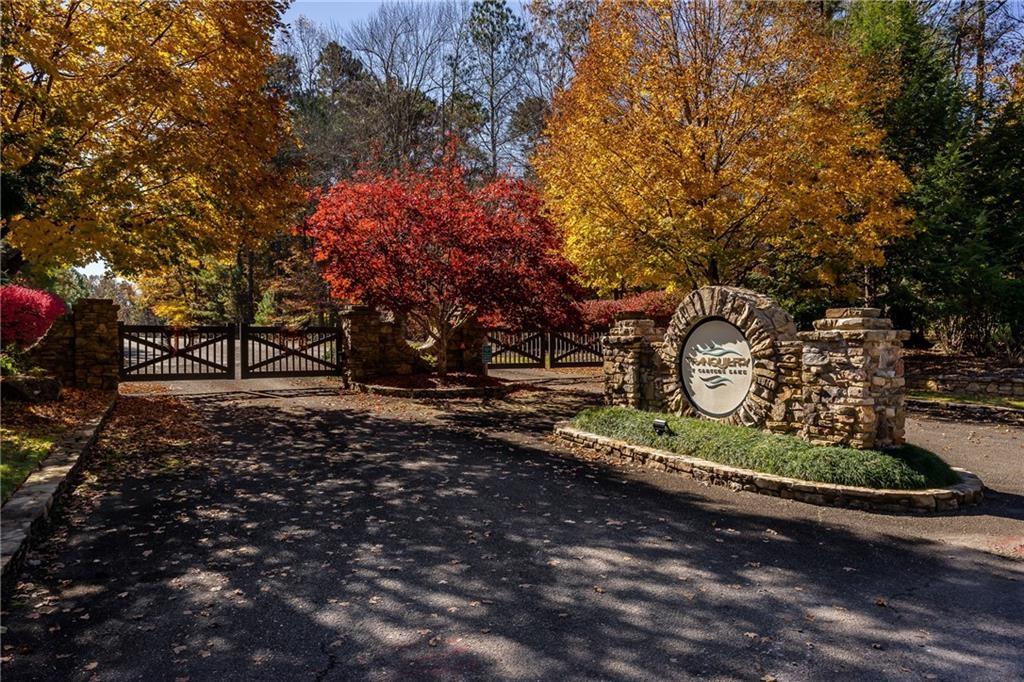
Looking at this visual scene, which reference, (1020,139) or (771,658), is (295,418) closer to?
(771,658)

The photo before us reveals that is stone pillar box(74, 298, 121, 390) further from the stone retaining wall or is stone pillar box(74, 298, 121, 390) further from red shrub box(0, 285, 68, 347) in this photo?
the stone retaining wall

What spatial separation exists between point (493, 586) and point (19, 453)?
18.8 feet

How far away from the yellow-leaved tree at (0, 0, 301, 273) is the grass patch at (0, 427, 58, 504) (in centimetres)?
224

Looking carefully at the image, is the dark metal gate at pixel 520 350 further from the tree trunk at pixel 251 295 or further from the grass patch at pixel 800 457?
the tree trunk at pixel 251 295

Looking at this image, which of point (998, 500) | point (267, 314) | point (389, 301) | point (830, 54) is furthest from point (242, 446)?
point (267, 314)

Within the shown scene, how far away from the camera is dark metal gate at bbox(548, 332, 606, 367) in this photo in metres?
20.6

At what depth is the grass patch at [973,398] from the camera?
38.3ft

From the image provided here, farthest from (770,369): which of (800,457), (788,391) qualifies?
(800,457)

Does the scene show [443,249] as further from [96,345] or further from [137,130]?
[96,345]

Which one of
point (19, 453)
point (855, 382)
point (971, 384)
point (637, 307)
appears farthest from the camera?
point (637, 307)

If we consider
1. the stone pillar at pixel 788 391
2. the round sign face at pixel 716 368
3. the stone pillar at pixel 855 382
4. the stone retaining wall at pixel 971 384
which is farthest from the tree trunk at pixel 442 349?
the stone retaining wall at pixel 971 384

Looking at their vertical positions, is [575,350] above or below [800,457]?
above

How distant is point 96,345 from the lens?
12.0 metres

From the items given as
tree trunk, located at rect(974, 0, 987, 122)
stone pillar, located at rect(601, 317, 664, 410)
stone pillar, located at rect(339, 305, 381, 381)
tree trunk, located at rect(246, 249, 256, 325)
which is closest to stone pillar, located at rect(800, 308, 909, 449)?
stone pillar, located at rect(601, 317, 664, 410)
